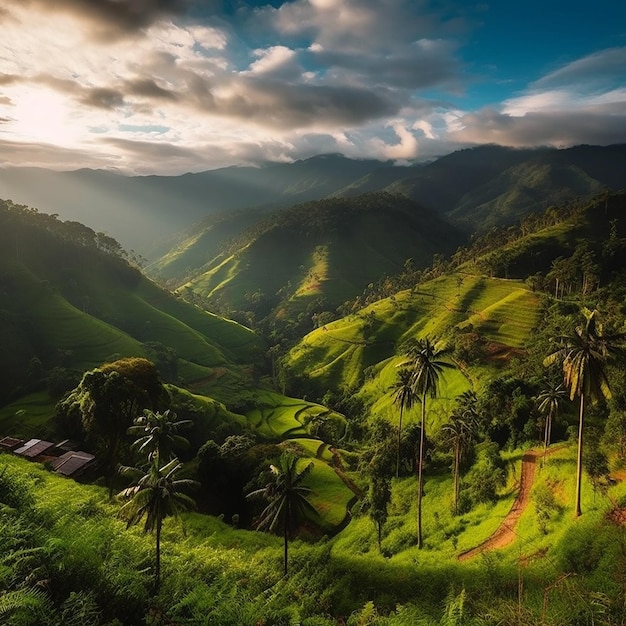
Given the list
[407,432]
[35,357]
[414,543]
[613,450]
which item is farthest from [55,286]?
[613,450]

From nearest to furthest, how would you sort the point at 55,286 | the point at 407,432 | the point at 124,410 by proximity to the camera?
the point at 124,410, the point at 407,432, the point at 55,286

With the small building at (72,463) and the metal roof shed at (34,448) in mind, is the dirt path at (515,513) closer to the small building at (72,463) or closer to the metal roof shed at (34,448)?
the small building at (72,463)

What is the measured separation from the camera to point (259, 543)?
5578 centimetres

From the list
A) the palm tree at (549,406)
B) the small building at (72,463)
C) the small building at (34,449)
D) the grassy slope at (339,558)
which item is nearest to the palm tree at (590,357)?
the grassy slope at (339,558)

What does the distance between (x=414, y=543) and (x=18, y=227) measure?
21661 cm

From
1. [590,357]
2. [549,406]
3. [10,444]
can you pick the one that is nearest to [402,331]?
[549,406]

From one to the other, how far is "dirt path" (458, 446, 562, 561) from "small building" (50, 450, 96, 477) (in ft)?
184

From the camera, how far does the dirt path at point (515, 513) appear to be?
49.2m

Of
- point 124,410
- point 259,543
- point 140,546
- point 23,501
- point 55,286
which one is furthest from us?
point 55,286

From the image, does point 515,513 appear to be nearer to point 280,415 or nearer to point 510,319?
point 280,415

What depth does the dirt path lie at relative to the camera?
49188mm

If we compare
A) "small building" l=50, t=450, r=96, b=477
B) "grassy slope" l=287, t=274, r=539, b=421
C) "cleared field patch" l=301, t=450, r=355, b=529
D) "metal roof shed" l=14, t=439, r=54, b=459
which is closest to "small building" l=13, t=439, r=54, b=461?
"metal roof shed" l=14, t=439, r=54, b=459

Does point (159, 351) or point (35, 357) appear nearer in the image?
point (35, 357)

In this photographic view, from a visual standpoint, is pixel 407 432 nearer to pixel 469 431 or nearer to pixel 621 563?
pixel 469 431
